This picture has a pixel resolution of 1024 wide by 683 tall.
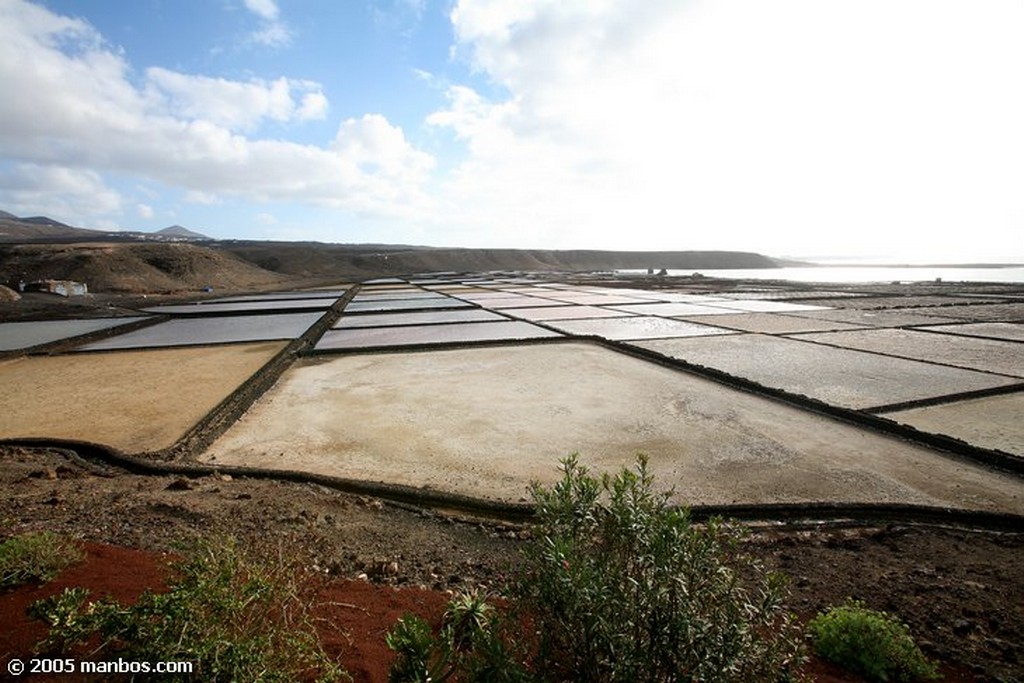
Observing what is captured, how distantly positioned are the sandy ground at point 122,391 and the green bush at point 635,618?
7494 mm

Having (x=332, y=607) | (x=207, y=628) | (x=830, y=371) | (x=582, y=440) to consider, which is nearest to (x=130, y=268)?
(x=582, y=440)

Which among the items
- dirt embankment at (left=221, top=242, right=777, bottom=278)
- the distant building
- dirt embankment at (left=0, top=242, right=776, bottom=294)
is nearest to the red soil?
the distant building

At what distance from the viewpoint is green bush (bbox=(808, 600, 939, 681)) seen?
Answer: 3.15 meters

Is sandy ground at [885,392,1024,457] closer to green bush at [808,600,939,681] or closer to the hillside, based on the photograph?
green bush at [808,600,939,681]

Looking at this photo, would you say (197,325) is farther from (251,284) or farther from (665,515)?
(251,284)

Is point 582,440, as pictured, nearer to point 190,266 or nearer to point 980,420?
point 980,420

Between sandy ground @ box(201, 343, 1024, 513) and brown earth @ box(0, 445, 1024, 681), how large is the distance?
2.78 ft

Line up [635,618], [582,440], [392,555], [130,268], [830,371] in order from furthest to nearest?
[130,268] < [830,371] < [582,440] < [392,555] < [635,618]

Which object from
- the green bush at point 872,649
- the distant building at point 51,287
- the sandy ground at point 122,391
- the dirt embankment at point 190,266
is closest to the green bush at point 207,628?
the green bush at point 872,649

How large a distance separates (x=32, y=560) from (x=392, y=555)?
2613 millimetres

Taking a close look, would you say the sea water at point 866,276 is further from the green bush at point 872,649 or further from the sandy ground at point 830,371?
the green bush at point 872,649

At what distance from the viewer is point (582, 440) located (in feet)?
25.3

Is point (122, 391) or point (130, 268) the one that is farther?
point (130, 268)

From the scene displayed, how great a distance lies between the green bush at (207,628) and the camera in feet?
7.83
